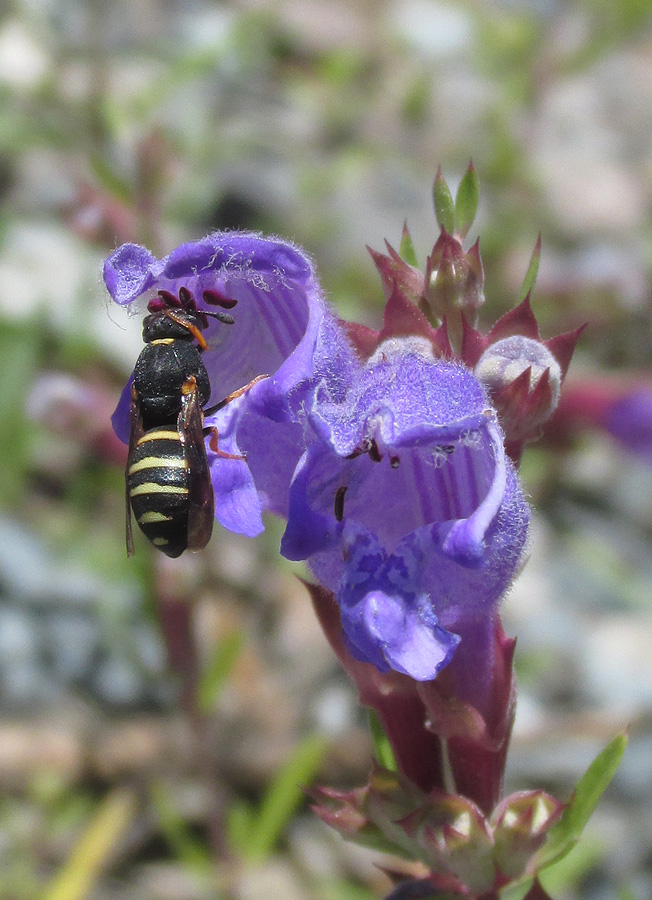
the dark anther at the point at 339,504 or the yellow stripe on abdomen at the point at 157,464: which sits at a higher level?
the yellow stripe on abdomen at the point at 157,464

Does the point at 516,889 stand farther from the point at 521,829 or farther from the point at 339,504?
the point at 339,504

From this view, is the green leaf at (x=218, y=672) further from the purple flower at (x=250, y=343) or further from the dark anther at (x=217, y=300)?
the dark anther at (x=217, y=300)

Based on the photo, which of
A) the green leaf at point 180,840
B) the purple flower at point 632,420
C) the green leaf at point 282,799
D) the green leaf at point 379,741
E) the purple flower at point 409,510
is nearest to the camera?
the purple flower at point 409,510

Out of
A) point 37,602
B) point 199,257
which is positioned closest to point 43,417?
point 37,602

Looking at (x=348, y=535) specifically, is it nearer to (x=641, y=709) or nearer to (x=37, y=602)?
(x=641, y=709)

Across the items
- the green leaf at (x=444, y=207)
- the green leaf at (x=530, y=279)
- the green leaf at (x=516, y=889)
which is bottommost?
the green leaf at (x=516, y=889)

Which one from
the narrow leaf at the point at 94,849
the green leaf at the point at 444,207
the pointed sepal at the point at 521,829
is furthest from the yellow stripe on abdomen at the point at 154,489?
the narrow leaf at the point at 94,849
